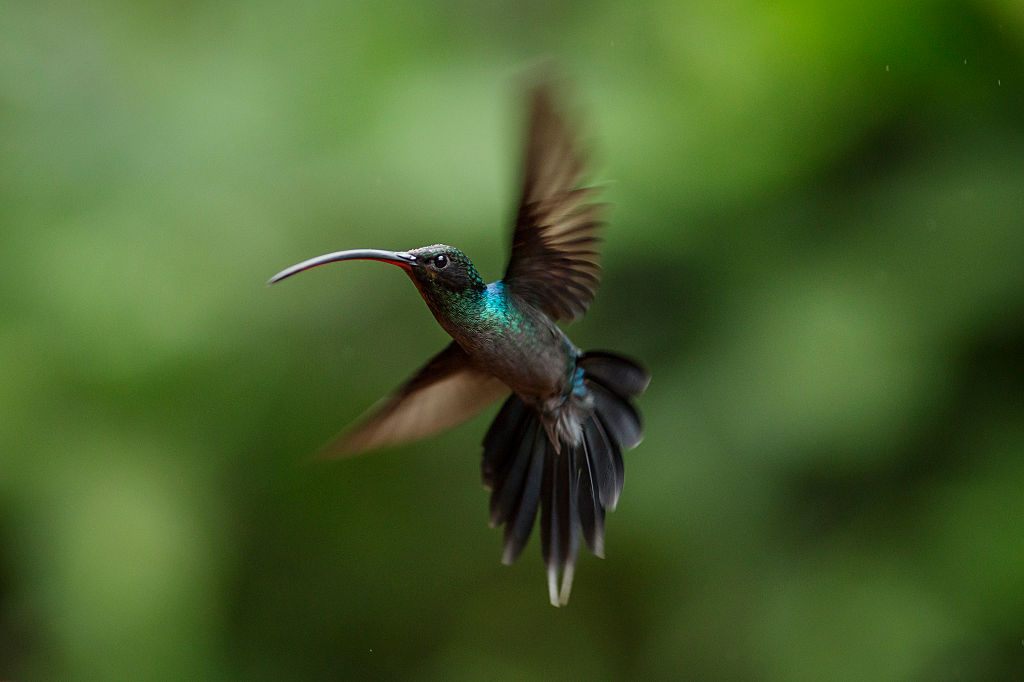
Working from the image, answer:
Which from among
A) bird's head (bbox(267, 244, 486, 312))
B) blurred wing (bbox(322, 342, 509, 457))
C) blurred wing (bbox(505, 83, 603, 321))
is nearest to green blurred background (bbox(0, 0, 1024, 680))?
blurred wing (bbox(322, 342, 509, 457))

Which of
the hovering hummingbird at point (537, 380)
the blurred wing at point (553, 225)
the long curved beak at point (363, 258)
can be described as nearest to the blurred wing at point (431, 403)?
the hovering hummingbird at point (537, 380)

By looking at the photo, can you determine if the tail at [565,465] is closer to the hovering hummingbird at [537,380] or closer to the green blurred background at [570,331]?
the hovering hummingbird at [537,380]

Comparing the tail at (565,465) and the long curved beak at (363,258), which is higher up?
the long curved beak at (363,258)

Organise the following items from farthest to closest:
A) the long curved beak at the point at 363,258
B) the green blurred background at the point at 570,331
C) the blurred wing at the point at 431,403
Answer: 1. the green blurred background at the point at 570,331
2. the blurred wing at the point at 431,403
3. the long curved beak at the point at 363,258

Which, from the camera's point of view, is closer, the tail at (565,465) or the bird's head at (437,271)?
the bird's head at (437,271)

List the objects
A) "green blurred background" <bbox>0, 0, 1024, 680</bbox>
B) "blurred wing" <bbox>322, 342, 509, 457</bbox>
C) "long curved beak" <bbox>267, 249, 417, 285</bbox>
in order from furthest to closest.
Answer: "green blurred background" <bbox>0, 0, 1024, 680</bbox>
"blurred wing" <bbox>322, 342, 509, 457</bbox>
"long curved beak" <bbox>267, 249, 417, 285</bbox>

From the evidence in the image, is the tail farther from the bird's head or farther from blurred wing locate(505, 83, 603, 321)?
the bird's head

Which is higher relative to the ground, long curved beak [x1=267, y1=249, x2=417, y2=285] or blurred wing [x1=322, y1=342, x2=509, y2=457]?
long curved beak [x1=267, y1=249, x2=417, y2=285]

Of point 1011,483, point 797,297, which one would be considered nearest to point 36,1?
point 797,297

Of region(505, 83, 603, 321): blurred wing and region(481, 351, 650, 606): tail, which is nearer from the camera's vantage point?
region(505, 83, 603, 321): blurred wing
